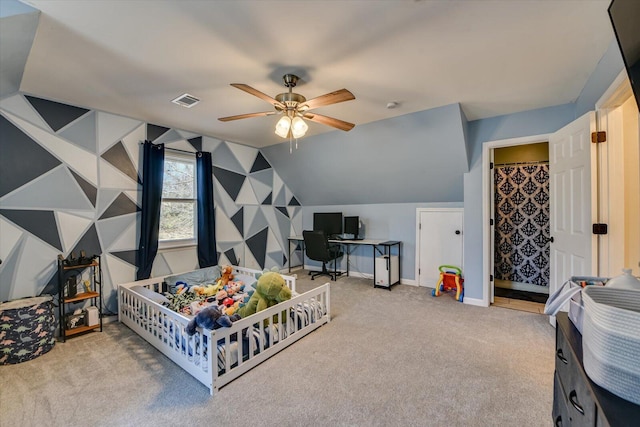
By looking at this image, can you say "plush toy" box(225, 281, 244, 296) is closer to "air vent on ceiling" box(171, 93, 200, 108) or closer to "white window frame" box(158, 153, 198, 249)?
"white window frame" box(158, 153, 198, 249)

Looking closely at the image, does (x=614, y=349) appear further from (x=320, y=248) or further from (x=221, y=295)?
(x=320, y=248)

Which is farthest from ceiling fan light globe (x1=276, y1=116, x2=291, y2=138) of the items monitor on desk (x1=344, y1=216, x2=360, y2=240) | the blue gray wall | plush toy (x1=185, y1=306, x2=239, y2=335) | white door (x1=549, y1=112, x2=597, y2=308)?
monitor on desk (x1=344, y1=216, x2=360, y2=240)

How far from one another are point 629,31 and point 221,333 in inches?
96.9

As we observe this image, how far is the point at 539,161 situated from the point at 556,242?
166cm

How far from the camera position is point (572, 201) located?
103 inches

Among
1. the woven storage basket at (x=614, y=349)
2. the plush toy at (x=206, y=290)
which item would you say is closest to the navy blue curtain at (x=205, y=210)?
the plush toy at (x=206, y=290)

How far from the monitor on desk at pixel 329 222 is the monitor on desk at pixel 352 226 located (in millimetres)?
129

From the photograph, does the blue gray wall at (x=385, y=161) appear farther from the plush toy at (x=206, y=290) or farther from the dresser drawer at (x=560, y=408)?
the dresser drawer at (x=560, y=408)

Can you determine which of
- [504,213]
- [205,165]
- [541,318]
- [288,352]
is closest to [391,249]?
[504,213]

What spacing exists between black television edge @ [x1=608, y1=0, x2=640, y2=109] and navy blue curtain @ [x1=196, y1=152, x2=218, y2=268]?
395 cm

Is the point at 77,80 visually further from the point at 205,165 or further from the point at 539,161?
the point at 539,161

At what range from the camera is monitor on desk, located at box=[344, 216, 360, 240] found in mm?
4910

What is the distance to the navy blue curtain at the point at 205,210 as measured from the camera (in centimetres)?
390

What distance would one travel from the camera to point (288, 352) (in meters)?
2.38
